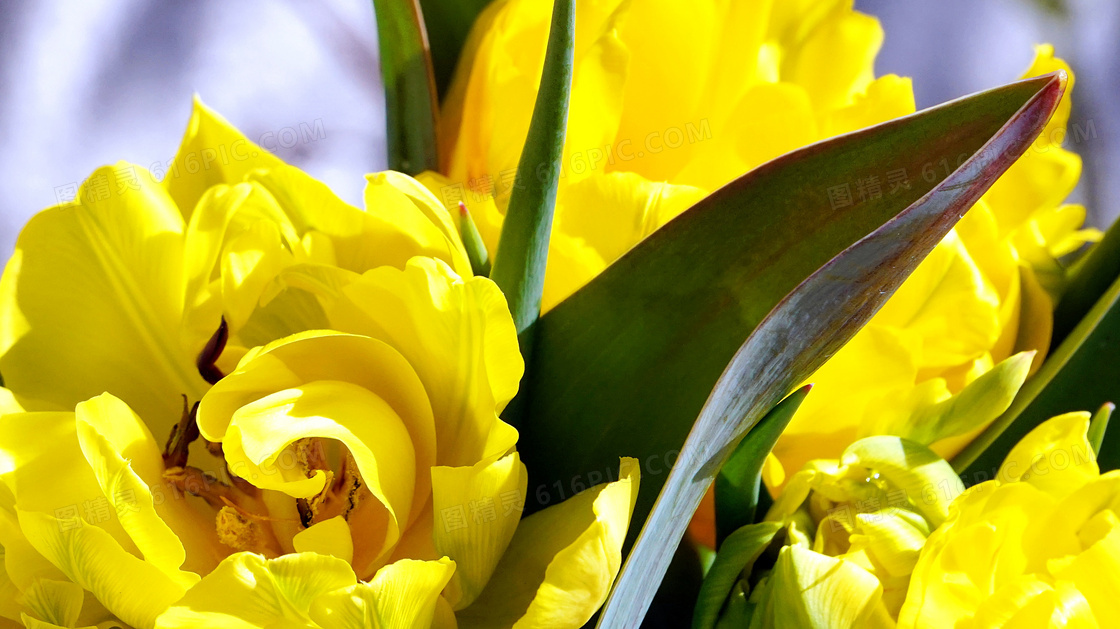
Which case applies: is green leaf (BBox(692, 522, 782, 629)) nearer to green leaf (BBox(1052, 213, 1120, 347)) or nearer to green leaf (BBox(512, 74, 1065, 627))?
green leaf (BBox(512, 74, 1065, 627))

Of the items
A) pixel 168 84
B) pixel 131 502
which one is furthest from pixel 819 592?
pixel 168 84

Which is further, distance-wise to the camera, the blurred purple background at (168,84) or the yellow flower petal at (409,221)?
the blurred purple background at (168,84)

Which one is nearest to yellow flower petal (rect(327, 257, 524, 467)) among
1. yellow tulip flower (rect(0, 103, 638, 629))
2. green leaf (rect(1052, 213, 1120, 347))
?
yellow tulip flower (rect(0, 103, 638, 629))

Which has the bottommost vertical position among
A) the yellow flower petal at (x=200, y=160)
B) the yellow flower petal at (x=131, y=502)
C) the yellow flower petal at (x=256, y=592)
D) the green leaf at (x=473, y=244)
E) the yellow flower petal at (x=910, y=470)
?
the yellow flower petal at (x=910, y=470)

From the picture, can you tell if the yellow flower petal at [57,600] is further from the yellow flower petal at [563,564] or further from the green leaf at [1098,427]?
the green leaf at [1098,427]

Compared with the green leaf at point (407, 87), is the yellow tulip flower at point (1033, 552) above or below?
below

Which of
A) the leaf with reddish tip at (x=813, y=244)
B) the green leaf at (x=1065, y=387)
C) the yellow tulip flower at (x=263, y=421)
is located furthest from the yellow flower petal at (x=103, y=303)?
the green leaf at (x=1065, y=387)
